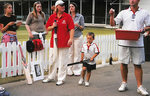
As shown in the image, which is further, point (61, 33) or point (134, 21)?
point (61, 33)

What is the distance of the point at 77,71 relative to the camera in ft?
21.5

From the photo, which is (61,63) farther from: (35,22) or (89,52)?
(35,22)

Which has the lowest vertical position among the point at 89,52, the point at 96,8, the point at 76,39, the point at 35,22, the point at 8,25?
the point at 89,52

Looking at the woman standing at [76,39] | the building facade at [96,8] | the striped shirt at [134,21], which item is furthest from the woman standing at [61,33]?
the building facade at [96,8]

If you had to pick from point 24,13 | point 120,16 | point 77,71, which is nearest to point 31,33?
point 77,71

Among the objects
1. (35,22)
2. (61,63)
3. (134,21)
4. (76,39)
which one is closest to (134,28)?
(134,21)

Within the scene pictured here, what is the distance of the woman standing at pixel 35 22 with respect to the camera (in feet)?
20.8

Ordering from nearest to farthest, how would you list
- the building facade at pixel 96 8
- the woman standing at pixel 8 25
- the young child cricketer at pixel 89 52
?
the young child cricketer at pixel 89 52 → the woman standing at pixel 8 25 → the building facade at pixel 96 8

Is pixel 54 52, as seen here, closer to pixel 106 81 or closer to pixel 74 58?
pixel 74 58

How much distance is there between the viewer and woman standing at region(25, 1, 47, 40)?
20.8ft

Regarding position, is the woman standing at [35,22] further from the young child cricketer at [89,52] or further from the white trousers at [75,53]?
the young child cricketer at [89,52]

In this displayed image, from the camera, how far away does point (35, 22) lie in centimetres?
A: 640

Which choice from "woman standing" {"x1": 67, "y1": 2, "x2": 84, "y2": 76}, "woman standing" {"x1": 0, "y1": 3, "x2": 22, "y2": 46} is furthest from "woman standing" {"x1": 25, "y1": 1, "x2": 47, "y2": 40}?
"woman standing" {"x1": 67, "y1": 2, "x2": 84, "y2": 76}

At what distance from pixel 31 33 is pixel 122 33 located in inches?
114
